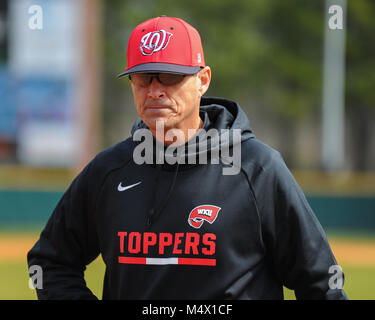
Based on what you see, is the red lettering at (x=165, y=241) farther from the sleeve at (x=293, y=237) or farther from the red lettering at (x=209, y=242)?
the sleeve at (x=293, y=237)

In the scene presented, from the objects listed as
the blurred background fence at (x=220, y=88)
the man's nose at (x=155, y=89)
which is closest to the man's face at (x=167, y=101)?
the man's nose at (x=155, y=89)

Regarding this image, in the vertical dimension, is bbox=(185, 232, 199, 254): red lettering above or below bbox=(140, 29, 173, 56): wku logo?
below

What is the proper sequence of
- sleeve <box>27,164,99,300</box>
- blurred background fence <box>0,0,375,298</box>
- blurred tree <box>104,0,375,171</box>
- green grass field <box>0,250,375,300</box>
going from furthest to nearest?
blurred tree <box>104,0,375,171</box> → blurred background fence <box>0,0,375,298</box> → green grass field <box>0,250,375,300</box> → sleeve <box>27,164,99,300</box>

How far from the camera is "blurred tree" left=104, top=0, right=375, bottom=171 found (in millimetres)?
29344

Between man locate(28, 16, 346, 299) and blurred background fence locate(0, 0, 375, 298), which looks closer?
man locate(28, 16, 346, 299)

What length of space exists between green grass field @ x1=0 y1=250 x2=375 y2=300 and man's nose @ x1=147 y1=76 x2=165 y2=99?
15.8 feet

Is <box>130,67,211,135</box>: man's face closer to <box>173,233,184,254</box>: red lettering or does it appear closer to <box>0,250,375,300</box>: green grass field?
<box>173,233,184,254</box>: red lettering

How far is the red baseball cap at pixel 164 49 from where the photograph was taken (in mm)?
2135

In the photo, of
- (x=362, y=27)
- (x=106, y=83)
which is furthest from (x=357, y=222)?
(x=106, y=83)

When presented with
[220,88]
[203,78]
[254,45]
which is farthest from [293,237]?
[220,88]

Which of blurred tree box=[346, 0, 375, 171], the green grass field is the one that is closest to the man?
the green grass field

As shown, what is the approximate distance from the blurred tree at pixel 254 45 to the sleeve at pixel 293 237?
88.4 ft

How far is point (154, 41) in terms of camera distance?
216 cm
